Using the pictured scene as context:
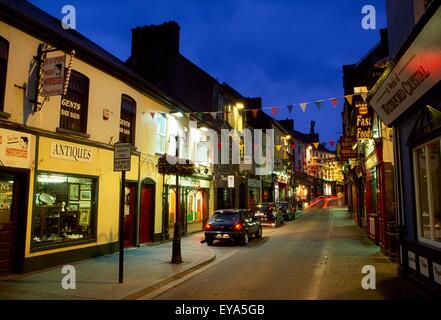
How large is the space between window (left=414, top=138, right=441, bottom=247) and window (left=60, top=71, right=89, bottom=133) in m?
9.77

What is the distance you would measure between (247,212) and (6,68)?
481 inches

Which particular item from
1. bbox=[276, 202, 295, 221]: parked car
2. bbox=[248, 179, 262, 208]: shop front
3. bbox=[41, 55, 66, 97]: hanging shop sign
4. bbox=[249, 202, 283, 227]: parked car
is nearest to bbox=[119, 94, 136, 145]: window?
bbox=[41, 55, 66, 97]: hanging shop sign

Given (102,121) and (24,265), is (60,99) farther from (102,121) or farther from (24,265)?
(24,265)

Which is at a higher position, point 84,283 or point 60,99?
point 60,99

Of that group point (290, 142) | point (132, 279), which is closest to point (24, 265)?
point (132, 279)

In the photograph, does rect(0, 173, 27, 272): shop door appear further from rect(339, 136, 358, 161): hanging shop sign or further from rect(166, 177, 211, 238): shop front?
rect(339, 136, 358, 161): hanging shop sign

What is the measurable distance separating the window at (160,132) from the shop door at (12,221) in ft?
26.6

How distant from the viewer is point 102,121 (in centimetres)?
1347

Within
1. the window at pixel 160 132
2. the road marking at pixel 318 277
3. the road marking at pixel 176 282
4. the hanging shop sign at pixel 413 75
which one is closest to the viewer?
the hanging shop sign at pixel 413 75

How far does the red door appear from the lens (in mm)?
16438

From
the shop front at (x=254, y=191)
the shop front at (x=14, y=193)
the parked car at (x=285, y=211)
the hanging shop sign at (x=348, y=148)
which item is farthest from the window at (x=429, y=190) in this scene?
the shop front at (x=254, y=191)

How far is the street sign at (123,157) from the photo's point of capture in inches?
360

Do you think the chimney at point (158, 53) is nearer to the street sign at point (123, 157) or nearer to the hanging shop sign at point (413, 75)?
the street sign at point (123, 157)

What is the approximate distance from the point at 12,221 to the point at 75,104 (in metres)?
4.18
